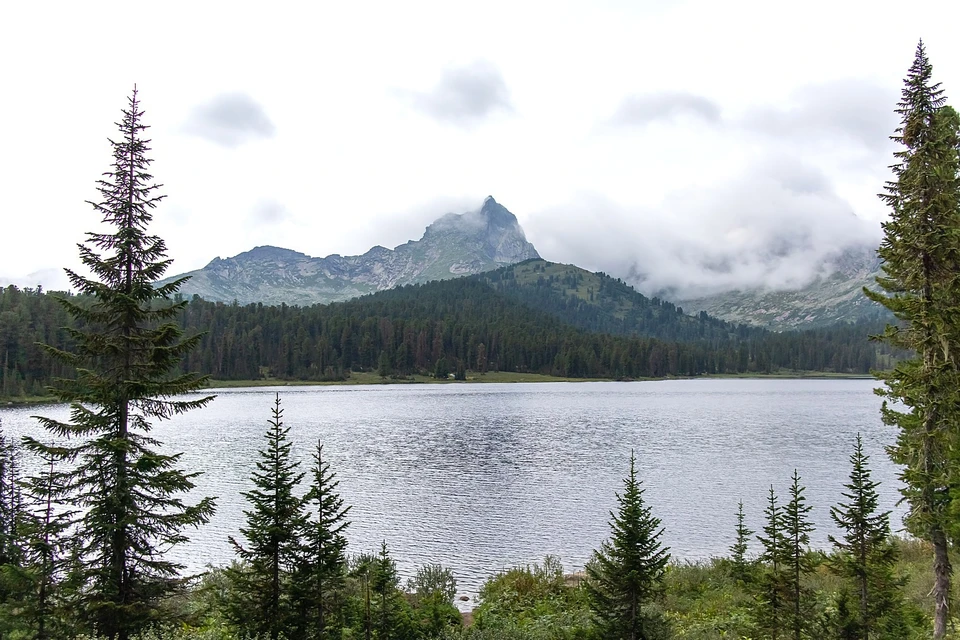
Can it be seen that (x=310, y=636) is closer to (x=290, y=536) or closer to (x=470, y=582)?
(x=290, y=536)

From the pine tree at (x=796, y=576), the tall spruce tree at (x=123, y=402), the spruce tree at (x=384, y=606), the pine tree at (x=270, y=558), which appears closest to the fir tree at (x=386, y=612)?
the spruce tree at (x=384, y=606)

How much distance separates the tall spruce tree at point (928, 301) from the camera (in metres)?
19.6

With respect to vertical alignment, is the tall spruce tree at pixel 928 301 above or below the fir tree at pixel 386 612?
above

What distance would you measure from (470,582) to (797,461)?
46840 millimetres

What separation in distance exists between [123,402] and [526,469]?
50.4 metres

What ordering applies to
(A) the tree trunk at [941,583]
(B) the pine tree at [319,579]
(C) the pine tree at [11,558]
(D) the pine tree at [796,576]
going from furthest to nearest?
1. (A) the tree trunk at [941,583]
2. (B) the pine tree at [319,579]
3. (D) the pine tree at [796,576]
4. (C) the pine tree at [11,558]

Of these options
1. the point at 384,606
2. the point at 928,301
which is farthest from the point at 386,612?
the point at 928,301

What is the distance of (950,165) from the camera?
66.9 feet

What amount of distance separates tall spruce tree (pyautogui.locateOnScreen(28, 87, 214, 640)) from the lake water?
1918cm

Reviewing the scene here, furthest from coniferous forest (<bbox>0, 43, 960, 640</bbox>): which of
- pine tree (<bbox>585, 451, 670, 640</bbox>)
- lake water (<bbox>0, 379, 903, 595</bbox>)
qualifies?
lake water (<bbox>0, 379, 903, 595</bbox>)

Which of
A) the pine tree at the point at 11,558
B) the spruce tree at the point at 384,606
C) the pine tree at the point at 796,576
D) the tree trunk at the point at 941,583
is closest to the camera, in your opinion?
the pine tree at the point at 11,558

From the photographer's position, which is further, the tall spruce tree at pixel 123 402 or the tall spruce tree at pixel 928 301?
the tall spruce tree at pixel 928 301

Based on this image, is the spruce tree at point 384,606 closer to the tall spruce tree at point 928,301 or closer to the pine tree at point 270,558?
the pine tree at point 270,558

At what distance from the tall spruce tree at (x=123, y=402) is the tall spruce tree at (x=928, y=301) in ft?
72.2
